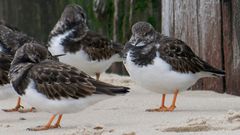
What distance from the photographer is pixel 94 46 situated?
11406 millimetres

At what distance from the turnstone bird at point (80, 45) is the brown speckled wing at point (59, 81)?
9.54 ft

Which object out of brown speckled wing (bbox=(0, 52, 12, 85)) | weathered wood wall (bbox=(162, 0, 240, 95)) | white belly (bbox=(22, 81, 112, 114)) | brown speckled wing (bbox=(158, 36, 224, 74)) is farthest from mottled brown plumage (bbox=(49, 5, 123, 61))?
white belly (bbox=(22, 81, 112, 114))

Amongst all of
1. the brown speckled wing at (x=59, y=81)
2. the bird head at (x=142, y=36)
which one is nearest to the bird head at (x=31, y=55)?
the brown speckled wing at (x=59, y=81)

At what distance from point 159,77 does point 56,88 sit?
1446 millimetres

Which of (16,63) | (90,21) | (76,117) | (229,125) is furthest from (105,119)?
(90,21)

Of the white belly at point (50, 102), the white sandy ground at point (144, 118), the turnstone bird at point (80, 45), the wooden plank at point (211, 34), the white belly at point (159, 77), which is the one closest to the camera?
the white sandy ground at point (144, 118)

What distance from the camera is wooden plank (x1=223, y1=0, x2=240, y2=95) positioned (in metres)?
9.87

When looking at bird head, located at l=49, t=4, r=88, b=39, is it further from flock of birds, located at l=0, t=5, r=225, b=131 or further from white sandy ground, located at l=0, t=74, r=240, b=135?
white sandy ground, located at l=0, t=74, r=240, b=135

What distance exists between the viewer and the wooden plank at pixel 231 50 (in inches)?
388

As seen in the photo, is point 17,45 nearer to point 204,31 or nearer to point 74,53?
point 74,53

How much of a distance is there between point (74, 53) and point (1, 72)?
2075mm

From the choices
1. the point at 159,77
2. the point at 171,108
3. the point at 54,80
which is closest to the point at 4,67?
the point at 54,80

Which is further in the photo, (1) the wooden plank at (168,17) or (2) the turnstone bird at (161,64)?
(1) the wooden plank at (168,17)

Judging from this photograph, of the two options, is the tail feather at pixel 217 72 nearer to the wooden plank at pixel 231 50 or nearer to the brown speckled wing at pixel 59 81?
the wooden plank at pixel 231 50
